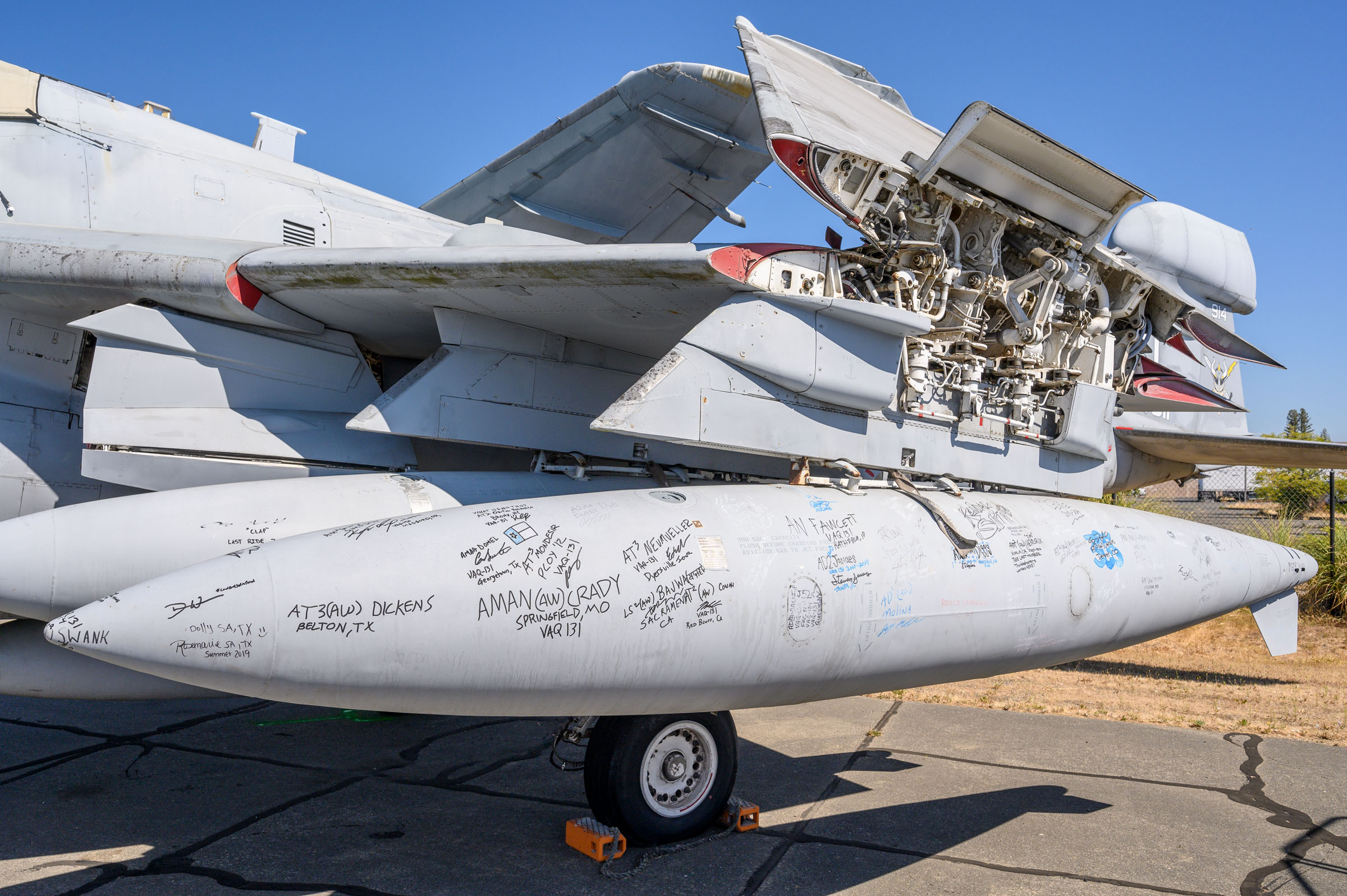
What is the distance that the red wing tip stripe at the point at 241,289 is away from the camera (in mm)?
4961

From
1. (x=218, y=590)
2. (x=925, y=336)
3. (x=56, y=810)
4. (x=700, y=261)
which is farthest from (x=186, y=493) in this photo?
(x=925, y=336)

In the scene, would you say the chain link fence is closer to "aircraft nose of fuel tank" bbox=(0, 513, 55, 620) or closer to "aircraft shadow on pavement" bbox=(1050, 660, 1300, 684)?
"aircraft shadow on pavement" bbox=(1050, 660, 1300, 684)

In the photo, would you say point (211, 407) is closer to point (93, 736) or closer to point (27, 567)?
point (27, 567)

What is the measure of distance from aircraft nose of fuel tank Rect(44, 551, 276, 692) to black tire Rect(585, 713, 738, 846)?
70.6 inches

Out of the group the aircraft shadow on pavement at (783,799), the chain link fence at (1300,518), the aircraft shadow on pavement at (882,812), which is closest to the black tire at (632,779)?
the aircraft shadow on pavement at (783,799)

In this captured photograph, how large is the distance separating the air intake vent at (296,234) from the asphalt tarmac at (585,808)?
345 centimetres

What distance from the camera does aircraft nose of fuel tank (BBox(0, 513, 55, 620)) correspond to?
417cm

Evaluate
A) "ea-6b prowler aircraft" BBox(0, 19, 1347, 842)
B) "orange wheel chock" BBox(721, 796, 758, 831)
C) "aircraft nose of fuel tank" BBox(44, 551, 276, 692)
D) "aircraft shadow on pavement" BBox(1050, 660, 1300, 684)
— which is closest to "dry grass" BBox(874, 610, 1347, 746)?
"aircraft shadow on pavement" BBox(1050, 660, 1300, 684)

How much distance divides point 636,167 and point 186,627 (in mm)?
6596

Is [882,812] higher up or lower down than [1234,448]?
lower down

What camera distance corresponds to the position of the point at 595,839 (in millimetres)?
4375

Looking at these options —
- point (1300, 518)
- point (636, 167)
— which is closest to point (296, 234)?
point (636, 167)

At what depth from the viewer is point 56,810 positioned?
498 centimetres

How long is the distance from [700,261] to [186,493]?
9.22ft
